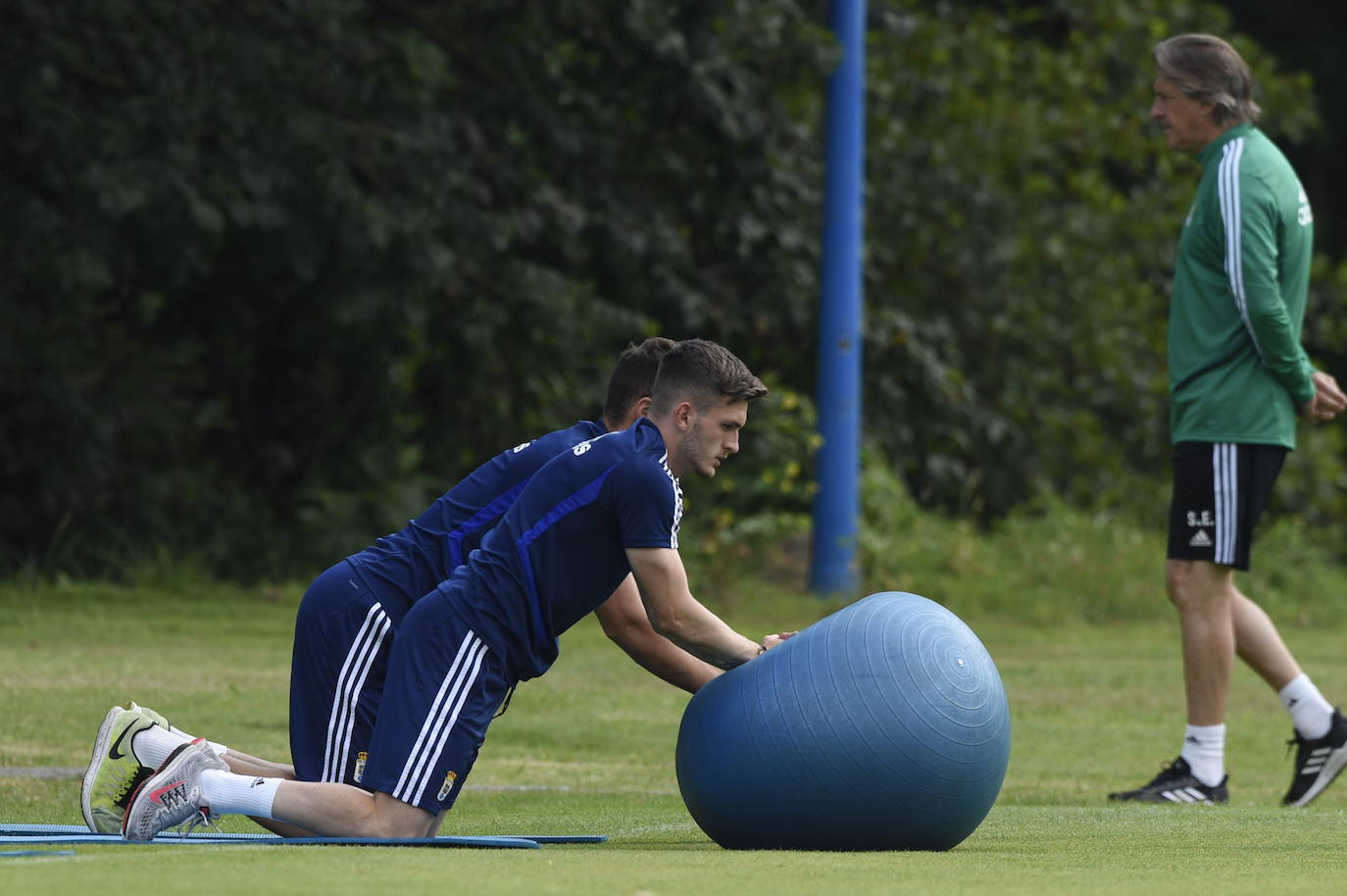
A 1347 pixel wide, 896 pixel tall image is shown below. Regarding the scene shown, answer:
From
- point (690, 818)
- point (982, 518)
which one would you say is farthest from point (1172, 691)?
point (982, 518)

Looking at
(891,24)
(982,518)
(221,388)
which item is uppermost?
(891,24)

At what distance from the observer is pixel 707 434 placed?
5.80m

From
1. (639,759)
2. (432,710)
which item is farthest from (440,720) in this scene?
(639,759)

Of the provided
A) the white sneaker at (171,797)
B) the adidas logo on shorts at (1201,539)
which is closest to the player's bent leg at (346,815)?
the white sneaker at (171,797)

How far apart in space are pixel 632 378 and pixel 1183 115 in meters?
2.48

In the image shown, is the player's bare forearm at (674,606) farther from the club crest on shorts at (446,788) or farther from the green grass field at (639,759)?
the club crest on shorts at (446,788)

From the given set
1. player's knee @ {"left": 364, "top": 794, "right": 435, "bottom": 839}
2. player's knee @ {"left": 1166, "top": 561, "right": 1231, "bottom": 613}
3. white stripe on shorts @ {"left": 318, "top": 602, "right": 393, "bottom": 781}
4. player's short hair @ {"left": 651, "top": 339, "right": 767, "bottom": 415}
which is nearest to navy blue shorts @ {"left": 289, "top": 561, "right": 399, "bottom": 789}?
white stripe on shorts @ {"left": 318, "top": 602, "right": 393, "bottom": 781}

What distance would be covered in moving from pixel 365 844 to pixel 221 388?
10863 mm

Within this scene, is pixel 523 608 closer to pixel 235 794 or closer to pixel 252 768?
pixel 235 794

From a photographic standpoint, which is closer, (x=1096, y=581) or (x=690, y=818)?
(x=690, y=818)

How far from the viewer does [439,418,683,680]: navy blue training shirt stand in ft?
18.8

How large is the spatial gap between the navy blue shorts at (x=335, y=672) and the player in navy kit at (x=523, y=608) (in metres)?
0.45

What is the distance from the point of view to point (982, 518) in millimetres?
18250

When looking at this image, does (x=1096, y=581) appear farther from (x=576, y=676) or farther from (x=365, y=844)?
(x=365, y=844)
